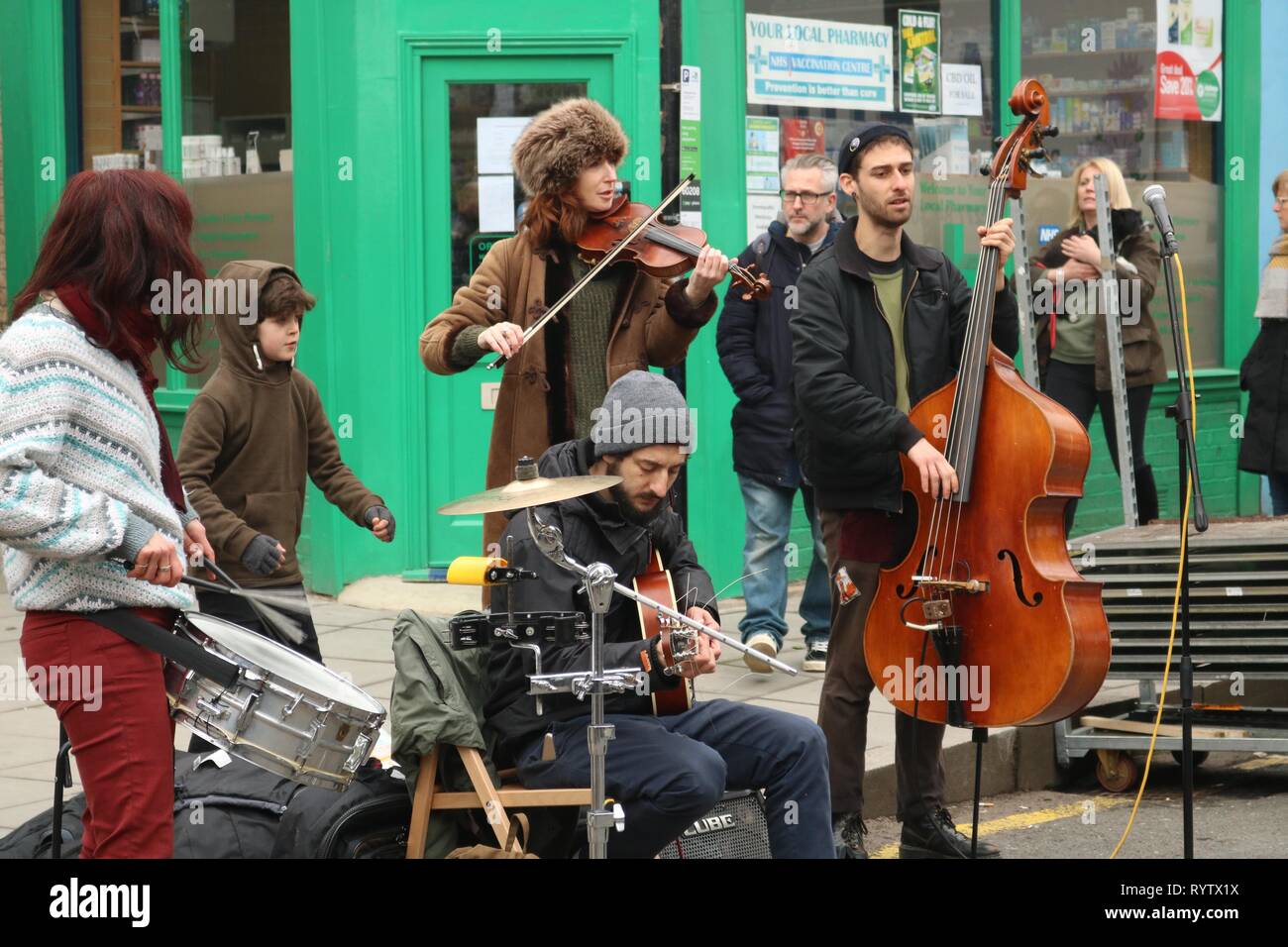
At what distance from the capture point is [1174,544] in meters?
6.34

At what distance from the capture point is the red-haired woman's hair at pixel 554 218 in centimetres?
551

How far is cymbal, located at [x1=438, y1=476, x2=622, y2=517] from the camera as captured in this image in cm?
388

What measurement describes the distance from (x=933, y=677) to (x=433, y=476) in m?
4.35

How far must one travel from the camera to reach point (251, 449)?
555cm

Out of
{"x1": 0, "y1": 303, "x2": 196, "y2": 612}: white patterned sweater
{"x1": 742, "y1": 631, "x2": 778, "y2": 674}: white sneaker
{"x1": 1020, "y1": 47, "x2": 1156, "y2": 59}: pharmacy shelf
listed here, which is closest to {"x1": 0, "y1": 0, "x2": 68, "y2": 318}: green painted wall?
{"x1": 742, "y1": 631, "x2": 778, "y2": 674}: white sneaker

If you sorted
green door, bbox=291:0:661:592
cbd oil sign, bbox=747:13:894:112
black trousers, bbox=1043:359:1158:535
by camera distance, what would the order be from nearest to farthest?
green door, bbox=291:0:661:592 < black trousers, bbox=1043:359:1158:535 < cbd oil sign, bbox=747:13:894:112

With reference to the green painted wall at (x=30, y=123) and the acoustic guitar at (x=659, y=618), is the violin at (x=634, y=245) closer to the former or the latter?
the acoustic guitar at (x=659, y=618)

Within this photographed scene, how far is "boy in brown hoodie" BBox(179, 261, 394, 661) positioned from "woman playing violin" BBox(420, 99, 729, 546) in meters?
0.47

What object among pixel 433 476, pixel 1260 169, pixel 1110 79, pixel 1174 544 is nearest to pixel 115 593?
pixel 1174 544

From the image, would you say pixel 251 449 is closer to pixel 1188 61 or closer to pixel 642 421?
pixel 642 421

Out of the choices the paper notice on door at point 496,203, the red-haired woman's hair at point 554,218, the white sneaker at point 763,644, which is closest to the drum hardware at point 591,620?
the red-haired woman's hair at point 554,218

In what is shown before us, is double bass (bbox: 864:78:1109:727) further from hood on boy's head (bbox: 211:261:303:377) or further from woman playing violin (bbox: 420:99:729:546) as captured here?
hood on boy's head (bbox: 211:261:303:377)

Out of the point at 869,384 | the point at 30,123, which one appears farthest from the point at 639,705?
the point at 30,123

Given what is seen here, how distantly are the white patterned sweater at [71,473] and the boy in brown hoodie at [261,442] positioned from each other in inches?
61.8
